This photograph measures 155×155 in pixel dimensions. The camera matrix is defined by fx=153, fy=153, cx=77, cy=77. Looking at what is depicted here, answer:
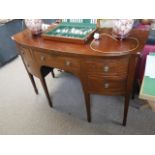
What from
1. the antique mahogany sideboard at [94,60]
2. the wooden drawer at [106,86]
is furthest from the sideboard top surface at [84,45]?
the wooden drawer at [106,86]

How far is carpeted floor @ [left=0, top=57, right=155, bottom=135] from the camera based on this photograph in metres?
1.46

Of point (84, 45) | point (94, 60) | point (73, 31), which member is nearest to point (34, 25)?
point (73, 31)

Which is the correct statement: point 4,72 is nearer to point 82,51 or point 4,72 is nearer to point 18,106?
point 18,106

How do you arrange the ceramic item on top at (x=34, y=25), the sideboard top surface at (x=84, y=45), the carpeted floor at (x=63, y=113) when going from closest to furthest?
the sideboard top surface at (x=84, y=45) → the ceramic item on top at (x=34, y=25) → the carpeted floor at (x=63, y=113)

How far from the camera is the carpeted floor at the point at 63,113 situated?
1459 mm

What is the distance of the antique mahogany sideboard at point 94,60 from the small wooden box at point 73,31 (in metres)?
0.04

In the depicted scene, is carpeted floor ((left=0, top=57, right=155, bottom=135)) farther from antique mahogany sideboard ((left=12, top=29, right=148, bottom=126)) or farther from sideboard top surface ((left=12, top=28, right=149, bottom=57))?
sideboard top surface ((left=12, top=28, right=149, bottom=57))

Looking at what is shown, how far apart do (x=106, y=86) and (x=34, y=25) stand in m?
0.76

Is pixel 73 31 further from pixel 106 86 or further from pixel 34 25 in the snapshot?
pixel 106 86

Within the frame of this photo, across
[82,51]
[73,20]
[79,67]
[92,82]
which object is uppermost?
[73,20]

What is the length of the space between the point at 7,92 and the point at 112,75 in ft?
5.01

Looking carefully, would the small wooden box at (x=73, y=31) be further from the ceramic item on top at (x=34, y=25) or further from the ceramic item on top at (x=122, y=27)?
the ceramic item on top at (x=122, y=27)

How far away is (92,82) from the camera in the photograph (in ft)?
3.81
